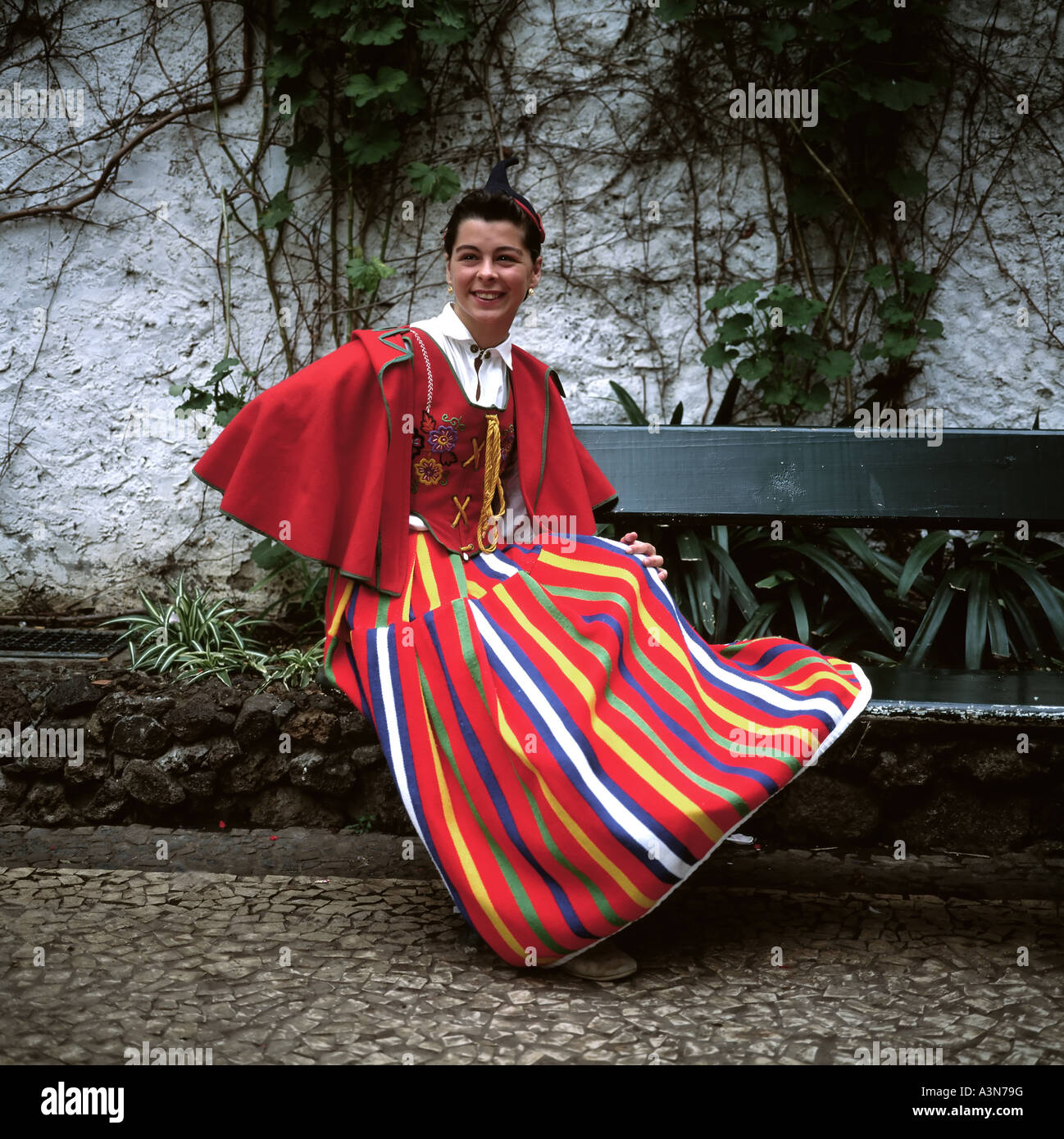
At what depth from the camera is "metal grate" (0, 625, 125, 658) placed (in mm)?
3244

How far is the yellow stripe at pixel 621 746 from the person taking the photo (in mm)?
1877

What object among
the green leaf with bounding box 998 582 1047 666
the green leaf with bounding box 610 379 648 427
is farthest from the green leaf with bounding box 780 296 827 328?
the green leaf with bounding box 998 582 1047 666

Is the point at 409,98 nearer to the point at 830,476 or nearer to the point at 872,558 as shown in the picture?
the point at 830,476

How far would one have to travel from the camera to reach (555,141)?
3.59 meters

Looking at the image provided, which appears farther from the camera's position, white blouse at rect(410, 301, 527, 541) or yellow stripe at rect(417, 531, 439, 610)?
white blouse at rect(410, 301, 527, 541)

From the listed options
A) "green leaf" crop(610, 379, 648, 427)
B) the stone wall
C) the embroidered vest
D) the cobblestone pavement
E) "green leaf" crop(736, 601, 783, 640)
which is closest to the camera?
the cobblestone pavement

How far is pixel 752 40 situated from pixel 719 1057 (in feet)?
10.3

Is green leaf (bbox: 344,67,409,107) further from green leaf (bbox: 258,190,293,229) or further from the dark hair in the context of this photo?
the dark hair

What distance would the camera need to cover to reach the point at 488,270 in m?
2.26

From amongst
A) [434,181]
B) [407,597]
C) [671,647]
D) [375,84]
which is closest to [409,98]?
[375,84]

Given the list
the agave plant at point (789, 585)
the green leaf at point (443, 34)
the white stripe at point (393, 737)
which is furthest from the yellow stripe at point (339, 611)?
the green leaf at point (443, 34)

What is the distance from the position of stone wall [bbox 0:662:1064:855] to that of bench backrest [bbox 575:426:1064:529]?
2.10 feet

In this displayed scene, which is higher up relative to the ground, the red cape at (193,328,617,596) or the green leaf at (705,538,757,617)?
the red cape at (193,328,617,596)
